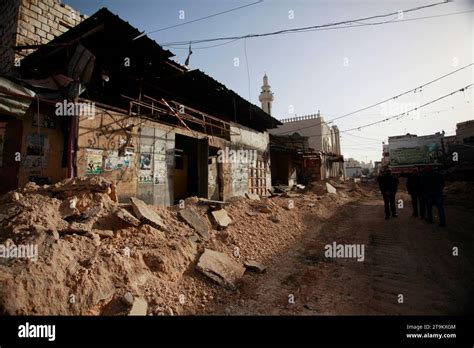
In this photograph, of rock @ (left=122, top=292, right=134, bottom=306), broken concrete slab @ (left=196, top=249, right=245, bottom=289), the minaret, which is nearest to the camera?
rock @ (left=122, top=292, right=134, bottom=306)

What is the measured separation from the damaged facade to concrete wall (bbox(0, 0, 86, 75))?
608mm

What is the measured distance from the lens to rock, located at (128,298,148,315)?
10.5ft

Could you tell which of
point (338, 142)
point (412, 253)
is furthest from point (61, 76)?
point (338, 142)

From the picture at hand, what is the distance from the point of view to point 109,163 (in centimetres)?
754

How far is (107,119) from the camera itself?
25.1ft

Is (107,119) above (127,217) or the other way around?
above

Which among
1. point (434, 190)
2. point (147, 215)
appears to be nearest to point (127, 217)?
point (147, 215)

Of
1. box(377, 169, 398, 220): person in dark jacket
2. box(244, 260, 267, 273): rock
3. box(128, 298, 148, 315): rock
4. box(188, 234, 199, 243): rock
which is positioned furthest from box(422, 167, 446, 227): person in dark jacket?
box(128, 298, 148, 315): rock

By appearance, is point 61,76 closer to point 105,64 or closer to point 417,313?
point 105,64

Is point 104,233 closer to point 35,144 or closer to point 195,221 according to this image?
point 195,221

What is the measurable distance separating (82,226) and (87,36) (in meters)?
6.50

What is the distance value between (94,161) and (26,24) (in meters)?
7.02

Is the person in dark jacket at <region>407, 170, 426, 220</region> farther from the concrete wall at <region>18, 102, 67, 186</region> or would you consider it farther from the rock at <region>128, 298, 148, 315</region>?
the concrete wall at <region>18, 102, 67, 186</region>

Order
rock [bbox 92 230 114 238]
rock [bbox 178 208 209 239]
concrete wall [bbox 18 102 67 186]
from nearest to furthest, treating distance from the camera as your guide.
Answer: rock [bbox 92 230 114 238] → rock [bbox 178 208 209 239] → concrete wall [bbox 18 102 67 186]
